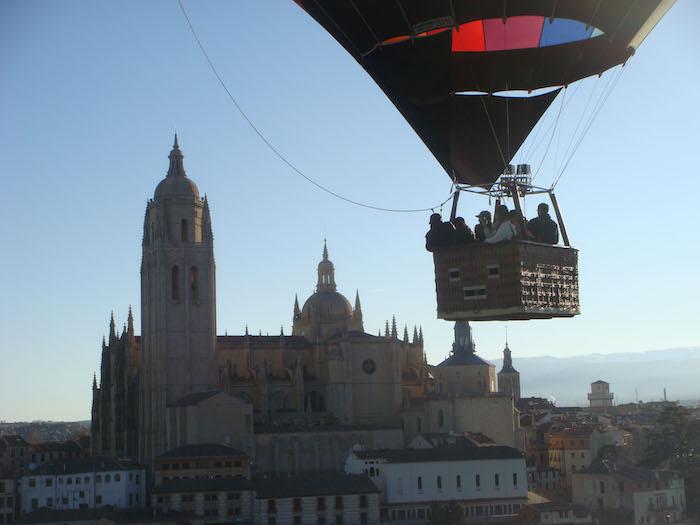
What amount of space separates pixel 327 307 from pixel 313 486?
67.5 ft

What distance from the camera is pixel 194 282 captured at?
6350cm

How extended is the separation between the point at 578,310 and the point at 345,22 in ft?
17.0

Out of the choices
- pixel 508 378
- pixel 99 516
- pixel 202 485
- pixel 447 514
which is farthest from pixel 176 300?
pixel 508 378

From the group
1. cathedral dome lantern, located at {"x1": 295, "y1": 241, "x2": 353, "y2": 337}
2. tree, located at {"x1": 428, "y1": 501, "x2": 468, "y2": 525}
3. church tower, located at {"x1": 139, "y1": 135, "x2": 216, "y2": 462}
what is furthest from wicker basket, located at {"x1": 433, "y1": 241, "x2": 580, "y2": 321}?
cathedral dome lantern, located at {"x1": 295, "y1": 241, "x2": 353, "y2": 337}

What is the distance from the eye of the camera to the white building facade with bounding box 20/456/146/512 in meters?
54.5

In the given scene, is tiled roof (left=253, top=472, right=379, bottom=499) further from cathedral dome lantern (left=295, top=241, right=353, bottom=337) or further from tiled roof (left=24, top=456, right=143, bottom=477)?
cathedral dome lantern (left=295, top=241, right=353, bottom=337)

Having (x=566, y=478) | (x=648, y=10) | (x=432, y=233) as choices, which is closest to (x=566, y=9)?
(x=648, y=10)

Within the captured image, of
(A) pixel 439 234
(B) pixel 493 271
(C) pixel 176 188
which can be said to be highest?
(C) pixel 176 188

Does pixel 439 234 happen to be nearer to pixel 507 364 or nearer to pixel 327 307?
pixel 327 307

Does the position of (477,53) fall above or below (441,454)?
above

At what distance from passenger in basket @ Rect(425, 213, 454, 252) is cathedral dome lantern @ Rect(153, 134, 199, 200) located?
47927mm

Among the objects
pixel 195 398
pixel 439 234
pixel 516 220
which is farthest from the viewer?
pixel 195 398

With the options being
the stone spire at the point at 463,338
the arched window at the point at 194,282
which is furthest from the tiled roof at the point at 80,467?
the stone spire at the point at 463,338

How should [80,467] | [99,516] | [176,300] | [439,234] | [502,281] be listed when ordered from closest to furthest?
[502,281] → [439,234] → [99,516] → [80,467] → [176,300]
